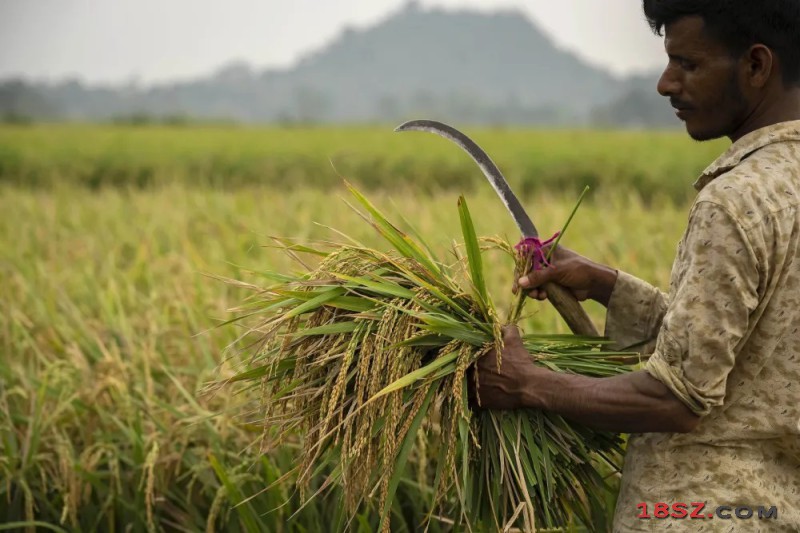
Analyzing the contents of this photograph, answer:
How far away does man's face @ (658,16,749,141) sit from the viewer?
141 centimetres

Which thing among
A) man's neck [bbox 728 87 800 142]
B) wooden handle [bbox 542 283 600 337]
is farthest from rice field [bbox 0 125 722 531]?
man's neck [bbox 728 87 800 142]

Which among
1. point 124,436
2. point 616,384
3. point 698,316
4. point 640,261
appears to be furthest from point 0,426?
point 640,261

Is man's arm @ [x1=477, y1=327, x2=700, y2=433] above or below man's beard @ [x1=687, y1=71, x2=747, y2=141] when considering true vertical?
below

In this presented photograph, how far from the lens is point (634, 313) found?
178 cm

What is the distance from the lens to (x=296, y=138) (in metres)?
19.5

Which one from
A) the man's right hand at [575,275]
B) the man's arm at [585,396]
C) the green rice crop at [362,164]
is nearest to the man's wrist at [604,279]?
the man's right hand at [575,275]

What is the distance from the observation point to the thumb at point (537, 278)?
1.73m

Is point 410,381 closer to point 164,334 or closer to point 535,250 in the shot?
point 535,250

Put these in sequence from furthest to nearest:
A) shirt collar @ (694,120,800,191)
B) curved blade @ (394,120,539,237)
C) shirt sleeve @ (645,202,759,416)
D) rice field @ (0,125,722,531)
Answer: rice field @ (0,125,722,531) < curved blade @ (394,120,539,237) < shirt collar @ (694,120,800,191) < shirt sleeve @ (645,202,759,416)

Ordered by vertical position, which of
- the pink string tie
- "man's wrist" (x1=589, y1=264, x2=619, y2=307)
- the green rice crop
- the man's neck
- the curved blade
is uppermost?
the man's neck

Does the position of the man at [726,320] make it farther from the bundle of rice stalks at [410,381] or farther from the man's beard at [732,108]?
the bundle of rice stalks at [410,381]

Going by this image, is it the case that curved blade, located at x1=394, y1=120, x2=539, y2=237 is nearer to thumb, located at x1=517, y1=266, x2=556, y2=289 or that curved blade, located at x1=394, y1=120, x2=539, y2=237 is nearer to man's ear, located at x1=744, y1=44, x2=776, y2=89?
thumb, located at x1=517, y1=266, x2=556, y2=289

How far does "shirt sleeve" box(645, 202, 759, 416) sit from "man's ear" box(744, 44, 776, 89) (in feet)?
0.76

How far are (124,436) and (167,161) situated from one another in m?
12.0
